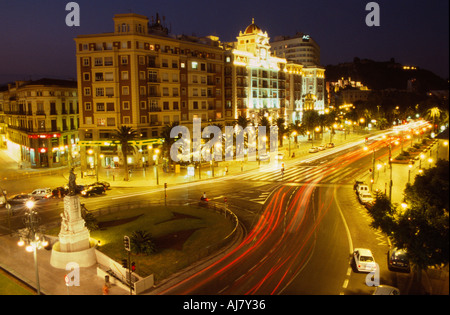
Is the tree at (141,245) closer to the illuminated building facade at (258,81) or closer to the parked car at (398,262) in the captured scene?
the parked car at (398,262)

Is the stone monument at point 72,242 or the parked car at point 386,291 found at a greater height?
the stone monument at point 72,242

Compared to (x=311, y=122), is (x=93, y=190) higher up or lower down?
lower down

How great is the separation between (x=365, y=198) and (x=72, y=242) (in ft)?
93.1

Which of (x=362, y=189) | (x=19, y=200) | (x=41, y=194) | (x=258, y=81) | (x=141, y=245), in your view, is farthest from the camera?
(x=258, y=81)

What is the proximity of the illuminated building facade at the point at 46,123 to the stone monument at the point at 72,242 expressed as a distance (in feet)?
124

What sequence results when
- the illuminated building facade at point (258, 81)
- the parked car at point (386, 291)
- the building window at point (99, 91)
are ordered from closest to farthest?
the parked car at point (386, 291)
the building window at point (99, 91)
the illuminated building facade at point (258, 81)

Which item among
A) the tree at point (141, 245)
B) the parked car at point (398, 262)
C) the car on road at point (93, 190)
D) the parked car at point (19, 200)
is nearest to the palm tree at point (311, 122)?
the car on road at point (93, 190)

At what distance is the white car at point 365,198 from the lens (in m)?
38.0

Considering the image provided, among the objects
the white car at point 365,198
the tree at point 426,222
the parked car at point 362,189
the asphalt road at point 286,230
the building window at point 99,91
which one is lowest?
the asphalt road at point 286,230

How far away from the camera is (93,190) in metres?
44.6

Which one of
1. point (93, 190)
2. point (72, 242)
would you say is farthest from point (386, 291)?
point (93, 190)

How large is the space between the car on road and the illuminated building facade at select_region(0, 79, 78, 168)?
18185 millimetres

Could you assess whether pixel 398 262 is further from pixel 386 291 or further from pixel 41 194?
pixel 41 194
